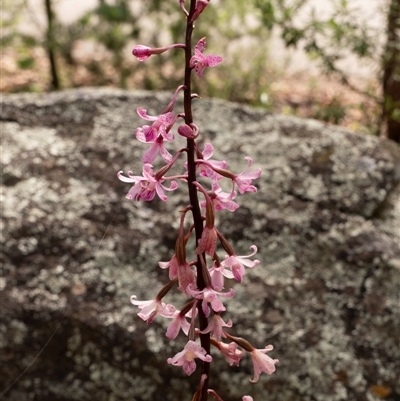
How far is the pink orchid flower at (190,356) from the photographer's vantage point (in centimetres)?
107

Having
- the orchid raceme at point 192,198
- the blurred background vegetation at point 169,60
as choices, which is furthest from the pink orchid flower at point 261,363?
the blurred background vegetation at point 169,60

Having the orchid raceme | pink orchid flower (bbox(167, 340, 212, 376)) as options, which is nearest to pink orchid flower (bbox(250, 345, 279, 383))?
the orchid raceme

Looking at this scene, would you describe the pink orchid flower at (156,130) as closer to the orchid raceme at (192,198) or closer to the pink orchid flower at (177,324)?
the orchid raceme at (192,198)

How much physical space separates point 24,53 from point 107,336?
3.96 meters

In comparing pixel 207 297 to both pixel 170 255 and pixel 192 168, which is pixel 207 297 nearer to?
pixel 192 168

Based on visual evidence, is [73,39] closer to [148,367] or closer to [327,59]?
[327,59]

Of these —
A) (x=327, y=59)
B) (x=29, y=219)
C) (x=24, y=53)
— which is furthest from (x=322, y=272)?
(x=24, y=53)

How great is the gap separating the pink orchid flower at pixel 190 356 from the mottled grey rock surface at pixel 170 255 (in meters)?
0.82

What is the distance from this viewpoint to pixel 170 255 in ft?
7.54

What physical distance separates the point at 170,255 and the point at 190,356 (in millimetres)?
1207

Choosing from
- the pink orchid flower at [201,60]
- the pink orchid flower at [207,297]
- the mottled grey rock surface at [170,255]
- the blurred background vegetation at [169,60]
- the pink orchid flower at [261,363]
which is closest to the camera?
the pink orchid flower at [201,60]

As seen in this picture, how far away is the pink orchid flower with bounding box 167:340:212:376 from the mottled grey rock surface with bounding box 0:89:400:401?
82 centimetres

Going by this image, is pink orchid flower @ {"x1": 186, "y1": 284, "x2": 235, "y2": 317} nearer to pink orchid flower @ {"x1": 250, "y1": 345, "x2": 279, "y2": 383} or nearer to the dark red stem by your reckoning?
the dark red stem

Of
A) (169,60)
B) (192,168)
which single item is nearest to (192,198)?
(192,168)
